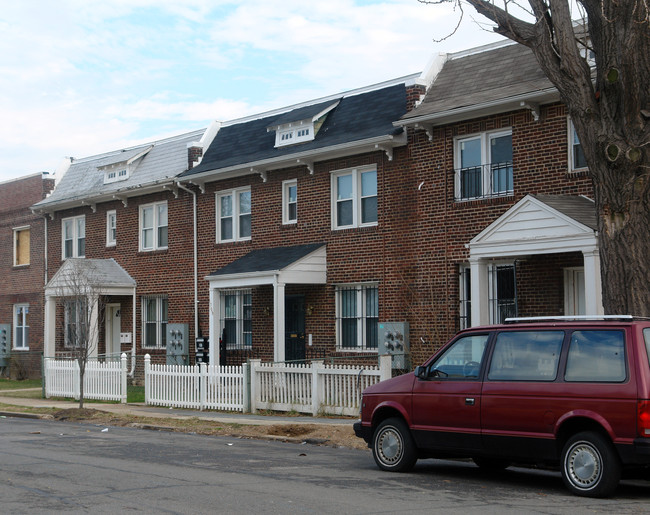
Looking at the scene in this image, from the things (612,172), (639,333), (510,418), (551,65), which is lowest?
(510,418)

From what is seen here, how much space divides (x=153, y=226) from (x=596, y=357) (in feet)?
66.5

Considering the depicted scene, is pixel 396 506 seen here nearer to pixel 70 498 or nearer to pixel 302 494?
pixel 302 494

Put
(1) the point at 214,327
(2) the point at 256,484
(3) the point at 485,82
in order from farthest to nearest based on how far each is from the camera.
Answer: (1) the point at 214,327, (3) the point at 485,82, (2) the point at 256,484

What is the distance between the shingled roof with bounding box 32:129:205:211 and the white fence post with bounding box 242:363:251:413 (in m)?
8.90

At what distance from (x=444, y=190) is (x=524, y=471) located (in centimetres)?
918

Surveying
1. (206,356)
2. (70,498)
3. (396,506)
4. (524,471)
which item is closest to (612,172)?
(524,471)

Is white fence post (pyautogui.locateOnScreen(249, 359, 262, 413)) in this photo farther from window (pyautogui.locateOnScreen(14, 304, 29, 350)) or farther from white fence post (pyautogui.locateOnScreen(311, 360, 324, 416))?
window (pyautogui.locateOnScreen(14, 304, 29, 350))

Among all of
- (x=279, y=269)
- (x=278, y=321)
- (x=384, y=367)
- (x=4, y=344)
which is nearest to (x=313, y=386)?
(x=384, y=367)

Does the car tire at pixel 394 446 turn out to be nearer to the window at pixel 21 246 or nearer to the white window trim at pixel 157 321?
the white window trim at pixel 157 321

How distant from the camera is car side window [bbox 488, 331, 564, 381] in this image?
9969mm

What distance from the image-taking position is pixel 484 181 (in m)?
19.5

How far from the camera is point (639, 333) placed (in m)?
9.39

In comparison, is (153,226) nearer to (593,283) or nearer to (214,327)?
(214,327)

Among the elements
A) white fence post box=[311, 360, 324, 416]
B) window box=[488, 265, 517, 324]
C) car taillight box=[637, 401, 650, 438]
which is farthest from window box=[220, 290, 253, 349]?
car taillight box=[637, 401, 650, 438]
